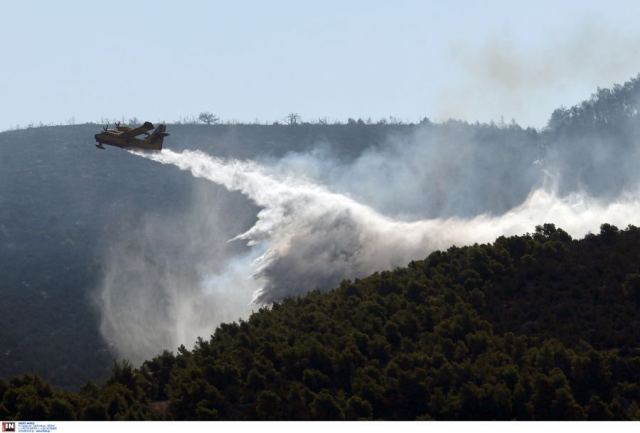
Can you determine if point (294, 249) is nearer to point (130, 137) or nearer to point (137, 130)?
point (137, 130)

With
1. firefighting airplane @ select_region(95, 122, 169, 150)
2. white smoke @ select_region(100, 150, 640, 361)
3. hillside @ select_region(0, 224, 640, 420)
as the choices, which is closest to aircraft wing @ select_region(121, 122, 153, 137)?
firefighting airplane @ select_region(95, 122, 169, 150)

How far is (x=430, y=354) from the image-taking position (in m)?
90.0

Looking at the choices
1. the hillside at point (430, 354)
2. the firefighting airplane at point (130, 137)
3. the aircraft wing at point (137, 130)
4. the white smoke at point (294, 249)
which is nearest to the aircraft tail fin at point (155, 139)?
the firefighting airplane at point (130, 137)

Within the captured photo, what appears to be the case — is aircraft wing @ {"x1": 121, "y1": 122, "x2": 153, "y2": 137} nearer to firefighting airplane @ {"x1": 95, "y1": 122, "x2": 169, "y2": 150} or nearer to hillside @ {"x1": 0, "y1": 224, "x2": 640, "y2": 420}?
firefighting airplane @ {"x1": 95, "y1": 122, "x2": 169, "y2": 150}

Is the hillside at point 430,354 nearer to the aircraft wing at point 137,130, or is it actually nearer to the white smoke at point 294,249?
the aircraft wing at point 137,130

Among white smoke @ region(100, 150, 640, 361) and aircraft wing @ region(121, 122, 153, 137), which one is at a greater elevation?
aircraft wing @ region(121, 122, 153, 137)

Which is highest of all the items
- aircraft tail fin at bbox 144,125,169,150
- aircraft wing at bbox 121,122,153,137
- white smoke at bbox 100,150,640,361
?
aircraft wing at bbox 121,122,153,137

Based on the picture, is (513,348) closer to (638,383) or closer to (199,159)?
(638,383)

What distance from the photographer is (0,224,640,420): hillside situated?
79188mm

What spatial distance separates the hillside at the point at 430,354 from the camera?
7919 cm

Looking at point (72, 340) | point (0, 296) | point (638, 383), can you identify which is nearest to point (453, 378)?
point (638, 383)

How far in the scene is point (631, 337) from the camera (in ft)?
295

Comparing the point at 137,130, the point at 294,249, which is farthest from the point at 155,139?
the point at 294,249

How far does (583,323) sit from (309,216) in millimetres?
84572
